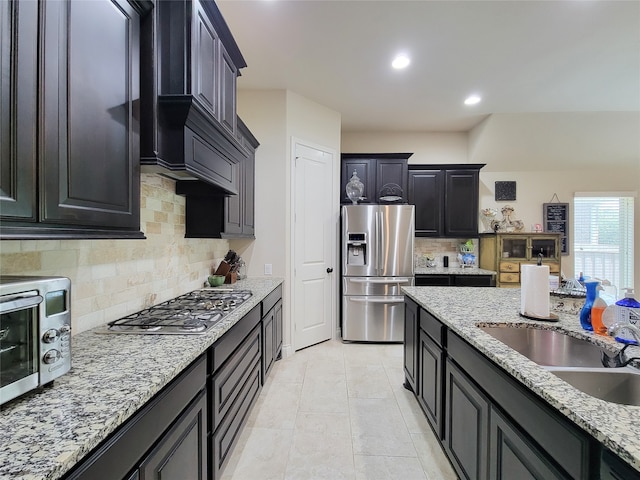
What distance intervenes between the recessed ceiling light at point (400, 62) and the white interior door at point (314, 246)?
1266 millimetres

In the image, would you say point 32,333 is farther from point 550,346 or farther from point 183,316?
point 550,346

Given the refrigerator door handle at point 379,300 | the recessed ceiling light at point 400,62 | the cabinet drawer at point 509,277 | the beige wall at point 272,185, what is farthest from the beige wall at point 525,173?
the refrigerator door handle at point 379,300

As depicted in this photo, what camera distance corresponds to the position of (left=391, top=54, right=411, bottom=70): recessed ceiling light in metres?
2.90

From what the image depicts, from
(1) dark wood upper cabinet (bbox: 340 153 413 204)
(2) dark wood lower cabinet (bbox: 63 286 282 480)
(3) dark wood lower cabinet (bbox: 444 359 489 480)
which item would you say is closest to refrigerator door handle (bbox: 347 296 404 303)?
(1) dark wood upper cabinet (bbox: 340 153 413 204)

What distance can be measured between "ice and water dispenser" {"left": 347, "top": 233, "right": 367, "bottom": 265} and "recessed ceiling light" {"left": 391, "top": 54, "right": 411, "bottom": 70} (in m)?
1.92

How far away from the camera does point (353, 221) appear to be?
3854mm

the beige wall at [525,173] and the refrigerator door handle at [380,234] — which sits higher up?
the beige wall at [525,173]

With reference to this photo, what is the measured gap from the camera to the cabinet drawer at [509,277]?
4.36 metres

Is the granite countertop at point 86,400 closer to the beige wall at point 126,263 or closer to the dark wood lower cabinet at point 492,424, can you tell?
the beige wall at point 126,263

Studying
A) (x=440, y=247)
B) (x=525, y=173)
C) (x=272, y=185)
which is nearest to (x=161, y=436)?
(x=272, y=185)

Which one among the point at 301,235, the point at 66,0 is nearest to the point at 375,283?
the point at 301,235

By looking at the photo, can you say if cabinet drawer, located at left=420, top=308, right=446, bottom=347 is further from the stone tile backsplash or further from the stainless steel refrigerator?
the stone tile backsplash

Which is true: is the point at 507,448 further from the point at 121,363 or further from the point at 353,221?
the point at 353,221

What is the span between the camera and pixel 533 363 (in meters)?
1.10
